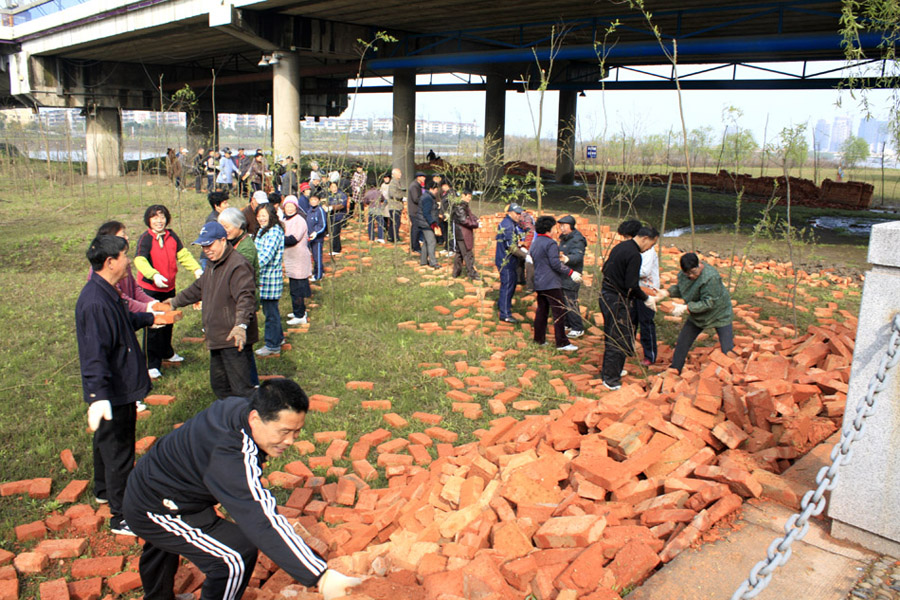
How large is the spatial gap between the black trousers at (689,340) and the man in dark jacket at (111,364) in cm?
497

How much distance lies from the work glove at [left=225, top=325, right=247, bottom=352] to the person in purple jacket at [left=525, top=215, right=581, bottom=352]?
3618mm

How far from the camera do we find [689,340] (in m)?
6.69

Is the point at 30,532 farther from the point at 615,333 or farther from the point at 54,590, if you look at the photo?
the point at 615,333

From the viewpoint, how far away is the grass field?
5.29 meters

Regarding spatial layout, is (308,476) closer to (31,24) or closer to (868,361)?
(868,361)

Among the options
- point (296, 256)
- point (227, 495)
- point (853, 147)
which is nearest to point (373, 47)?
point (296, 256)

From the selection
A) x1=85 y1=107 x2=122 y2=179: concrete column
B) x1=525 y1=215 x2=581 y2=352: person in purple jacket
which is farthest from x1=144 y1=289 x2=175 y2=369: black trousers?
x1=85 y1=107 x2=122 y2=179: concrete column

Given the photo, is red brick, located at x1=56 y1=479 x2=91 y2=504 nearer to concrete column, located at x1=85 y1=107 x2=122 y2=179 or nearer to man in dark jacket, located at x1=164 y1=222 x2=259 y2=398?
man in dark jacket, located at x1=164 y1=222 x2=259 y2=398

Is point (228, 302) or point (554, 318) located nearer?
point (228, 302)

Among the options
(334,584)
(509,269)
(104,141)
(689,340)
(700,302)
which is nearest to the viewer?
(334,584)

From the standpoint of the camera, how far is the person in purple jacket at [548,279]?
7.52m

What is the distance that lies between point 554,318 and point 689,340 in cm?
172

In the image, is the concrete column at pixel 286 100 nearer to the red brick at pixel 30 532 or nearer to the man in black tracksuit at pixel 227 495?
the red brick at pixel 30 532

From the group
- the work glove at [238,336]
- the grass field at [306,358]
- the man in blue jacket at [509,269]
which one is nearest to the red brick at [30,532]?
the grass field at [306,358]
